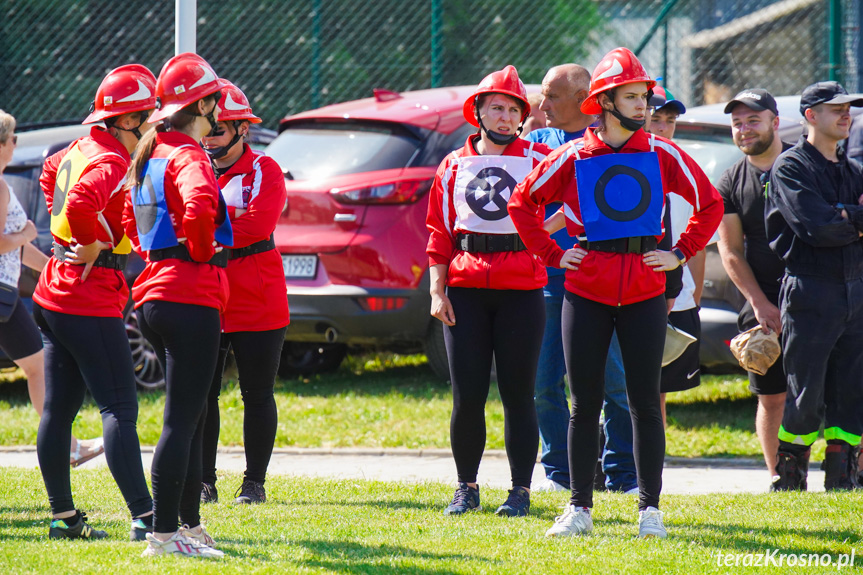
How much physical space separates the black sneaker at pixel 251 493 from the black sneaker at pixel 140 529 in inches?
39.4

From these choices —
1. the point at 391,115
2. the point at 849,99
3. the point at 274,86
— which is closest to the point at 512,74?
the point at 849,99

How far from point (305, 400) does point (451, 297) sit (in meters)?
3.80

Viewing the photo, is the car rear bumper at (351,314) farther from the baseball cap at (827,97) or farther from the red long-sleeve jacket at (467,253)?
the baseball cap at (827,97)

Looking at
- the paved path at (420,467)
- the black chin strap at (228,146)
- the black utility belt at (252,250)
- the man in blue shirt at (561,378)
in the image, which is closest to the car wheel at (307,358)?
the paved path at (420,467)

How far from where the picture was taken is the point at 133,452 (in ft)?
15.4

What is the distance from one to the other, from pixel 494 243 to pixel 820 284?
1846 mm

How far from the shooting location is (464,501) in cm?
545

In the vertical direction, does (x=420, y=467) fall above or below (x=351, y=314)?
below

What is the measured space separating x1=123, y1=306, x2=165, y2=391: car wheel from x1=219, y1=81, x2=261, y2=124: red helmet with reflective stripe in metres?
→ 3.68

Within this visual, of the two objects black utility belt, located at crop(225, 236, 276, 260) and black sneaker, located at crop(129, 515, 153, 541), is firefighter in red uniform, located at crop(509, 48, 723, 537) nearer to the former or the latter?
black utility belt, located at crop(225, 236, 276, 260)

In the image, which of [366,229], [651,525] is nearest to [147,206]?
[651,525]

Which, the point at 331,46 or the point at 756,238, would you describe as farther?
the point at 331,46

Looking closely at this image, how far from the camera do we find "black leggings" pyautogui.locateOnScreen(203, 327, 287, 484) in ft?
18.4

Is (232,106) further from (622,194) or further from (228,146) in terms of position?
(622,194)
